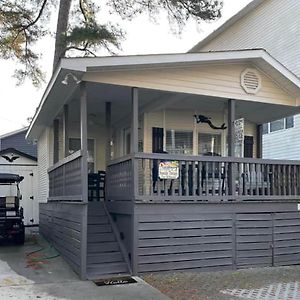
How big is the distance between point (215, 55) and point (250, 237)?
3.88 metres

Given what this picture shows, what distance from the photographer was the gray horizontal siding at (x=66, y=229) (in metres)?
9.09

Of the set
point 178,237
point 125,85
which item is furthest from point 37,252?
point 125,85

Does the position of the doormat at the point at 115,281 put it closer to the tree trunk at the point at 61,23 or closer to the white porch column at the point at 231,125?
the white porch column at the point at 231,125

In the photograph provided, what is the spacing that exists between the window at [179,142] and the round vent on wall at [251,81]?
8.71 ft

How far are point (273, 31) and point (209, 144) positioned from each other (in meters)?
6.01

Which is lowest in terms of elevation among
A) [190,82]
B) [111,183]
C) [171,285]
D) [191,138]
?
[171,285]

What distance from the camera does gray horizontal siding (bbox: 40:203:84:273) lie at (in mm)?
9086

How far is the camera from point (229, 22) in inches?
726

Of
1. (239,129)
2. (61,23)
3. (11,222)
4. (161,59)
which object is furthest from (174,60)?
(61,23)

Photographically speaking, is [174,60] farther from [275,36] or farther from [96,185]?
[275,36]

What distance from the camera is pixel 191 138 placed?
12867mm

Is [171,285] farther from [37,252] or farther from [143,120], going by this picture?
[143,120]

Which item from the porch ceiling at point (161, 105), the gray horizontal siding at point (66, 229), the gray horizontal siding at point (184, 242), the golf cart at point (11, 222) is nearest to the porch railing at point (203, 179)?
the gray horizontal siding at point (184, 242)

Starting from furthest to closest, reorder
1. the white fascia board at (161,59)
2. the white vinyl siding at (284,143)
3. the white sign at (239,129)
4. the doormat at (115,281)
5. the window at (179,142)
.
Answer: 1. the white vinyl siding at (284,143)
2. the window at (179,142)
3. the white sign at (239,129)
4. the white fascia board at (161,59)
5. the doormat at (115,281)
